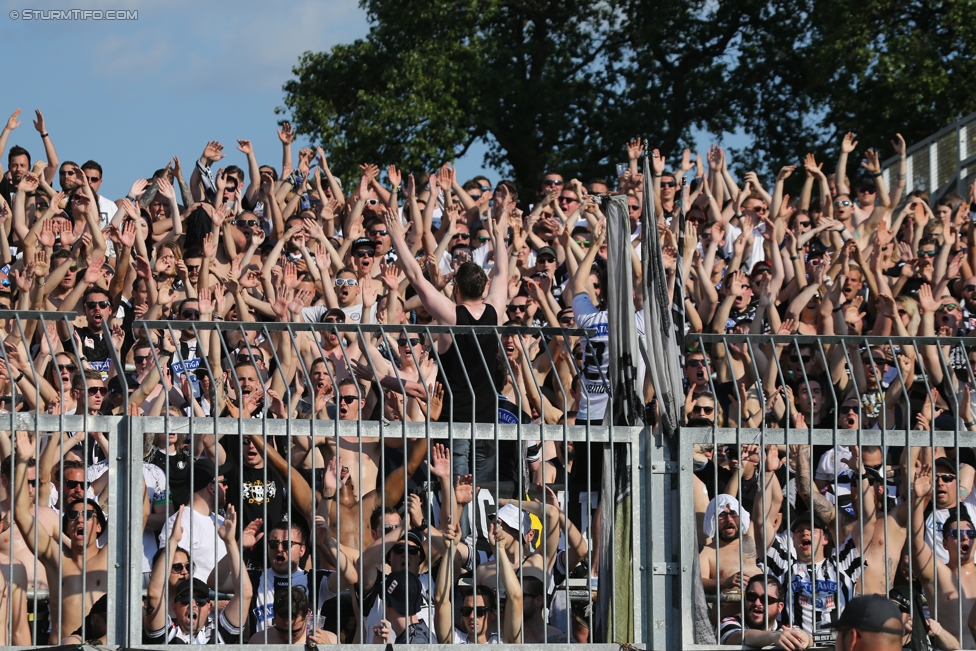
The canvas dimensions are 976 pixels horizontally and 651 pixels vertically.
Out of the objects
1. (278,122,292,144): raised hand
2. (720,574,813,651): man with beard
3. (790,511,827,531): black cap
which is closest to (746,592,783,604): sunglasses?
(720,574,813,651): man with beard

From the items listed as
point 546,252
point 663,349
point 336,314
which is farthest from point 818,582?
point 546,252

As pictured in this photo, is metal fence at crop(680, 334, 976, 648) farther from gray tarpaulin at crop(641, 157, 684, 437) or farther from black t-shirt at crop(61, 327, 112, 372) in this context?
black t-shirt at crop(61, 327, 112, 372)

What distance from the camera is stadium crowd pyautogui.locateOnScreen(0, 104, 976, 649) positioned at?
6.68 metres

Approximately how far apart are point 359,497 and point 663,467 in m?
1.40

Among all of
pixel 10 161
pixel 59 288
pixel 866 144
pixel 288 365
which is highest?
pixel 866 144

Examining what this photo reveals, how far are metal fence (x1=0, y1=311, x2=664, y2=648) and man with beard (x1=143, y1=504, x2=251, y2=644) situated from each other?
35mm

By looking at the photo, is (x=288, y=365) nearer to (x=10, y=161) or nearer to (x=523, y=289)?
(x=523, y=289)

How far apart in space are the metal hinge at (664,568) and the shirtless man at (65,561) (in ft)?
7.92

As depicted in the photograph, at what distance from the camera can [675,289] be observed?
688cm

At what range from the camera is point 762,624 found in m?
6.93

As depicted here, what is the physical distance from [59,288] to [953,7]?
17.9 m

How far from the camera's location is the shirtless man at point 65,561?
6.45 meters

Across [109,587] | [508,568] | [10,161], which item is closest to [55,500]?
[109,587]

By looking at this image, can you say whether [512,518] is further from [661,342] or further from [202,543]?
[202,543]
